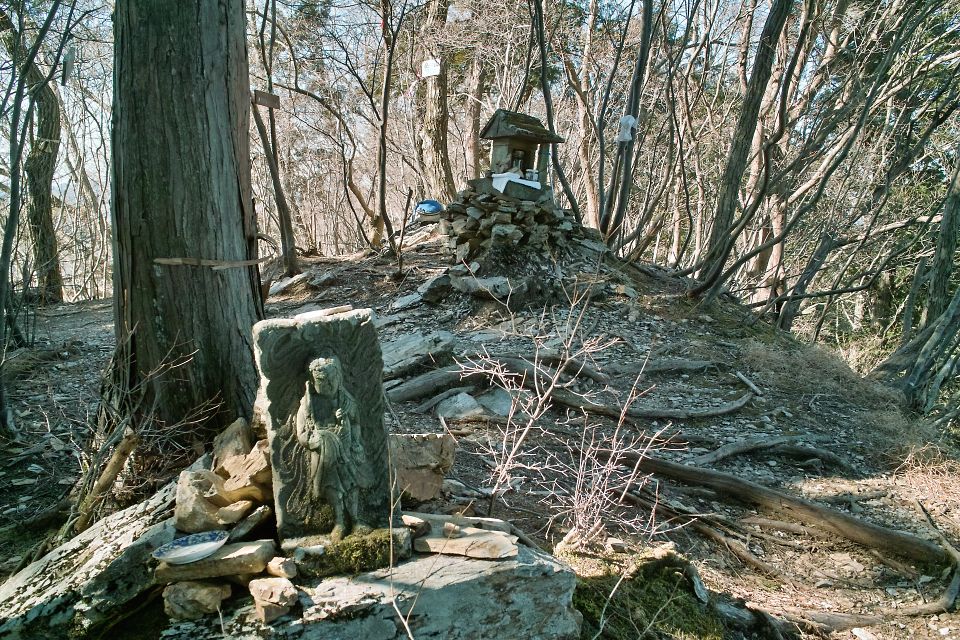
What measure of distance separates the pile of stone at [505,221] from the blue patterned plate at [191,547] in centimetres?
638

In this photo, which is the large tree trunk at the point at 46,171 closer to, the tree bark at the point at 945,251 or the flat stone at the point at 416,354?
the flat stone at the point at 416,354

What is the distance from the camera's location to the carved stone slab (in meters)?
2.26

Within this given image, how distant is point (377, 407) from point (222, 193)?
166cm

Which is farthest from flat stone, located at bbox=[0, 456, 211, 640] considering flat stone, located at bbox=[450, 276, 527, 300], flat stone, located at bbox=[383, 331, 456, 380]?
flat stone, located at bbox=[450, 276, 527, 300]

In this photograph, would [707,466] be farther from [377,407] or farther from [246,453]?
[246,453]

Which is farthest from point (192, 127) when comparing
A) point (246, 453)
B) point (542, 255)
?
point (542, 255)

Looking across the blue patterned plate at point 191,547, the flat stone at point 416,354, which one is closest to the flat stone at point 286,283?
A: the flat stone at point 416,354

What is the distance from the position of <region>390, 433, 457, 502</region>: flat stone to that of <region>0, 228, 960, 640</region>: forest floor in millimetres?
124

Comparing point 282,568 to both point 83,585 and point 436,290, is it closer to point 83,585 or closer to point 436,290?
point 83,585

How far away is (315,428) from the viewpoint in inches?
89.0

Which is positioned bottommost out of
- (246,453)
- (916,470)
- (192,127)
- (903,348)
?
(916,470)

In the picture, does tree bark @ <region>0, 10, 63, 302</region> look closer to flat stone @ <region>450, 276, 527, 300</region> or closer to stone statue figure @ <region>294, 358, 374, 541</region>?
flat stone @ <region>450, 276, 527, 300</region>

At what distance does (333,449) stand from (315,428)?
0.11 metres

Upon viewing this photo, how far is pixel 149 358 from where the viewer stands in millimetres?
3145
